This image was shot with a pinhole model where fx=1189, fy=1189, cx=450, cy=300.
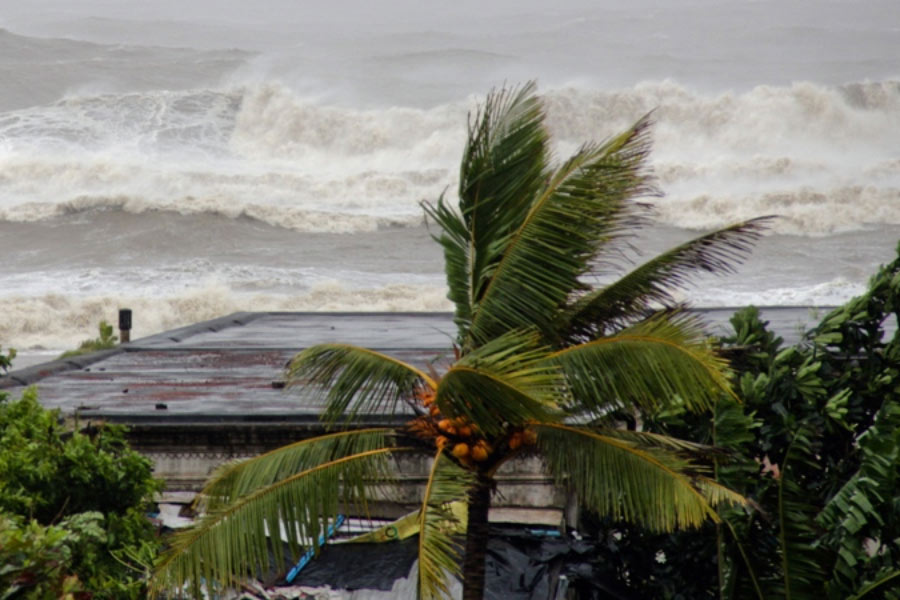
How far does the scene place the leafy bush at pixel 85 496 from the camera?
21.5 feet

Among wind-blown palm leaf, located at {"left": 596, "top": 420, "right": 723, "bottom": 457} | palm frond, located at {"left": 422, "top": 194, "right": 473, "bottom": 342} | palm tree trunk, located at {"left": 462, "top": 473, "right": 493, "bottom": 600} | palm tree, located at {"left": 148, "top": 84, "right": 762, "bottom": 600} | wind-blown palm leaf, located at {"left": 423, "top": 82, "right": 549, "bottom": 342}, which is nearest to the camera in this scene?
palm tree, located at {"left": 148, "top": 84, "right": 762, "bottom": 600}

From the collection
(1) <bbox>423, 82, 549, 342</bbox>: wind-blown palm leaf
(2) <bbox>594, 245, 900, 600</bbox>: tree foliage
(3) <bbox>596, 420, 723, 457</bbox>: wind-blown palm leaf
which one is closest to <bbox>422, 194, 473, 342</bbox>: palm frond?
(1) <bbox>423, 82, 549, 342</bbox>: wind-blown palm leaf

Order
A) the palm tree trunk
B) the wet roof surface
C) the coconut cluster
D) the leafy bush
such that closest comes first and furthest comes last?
the coconut cluster, the leafy bush, the palm tree trunk, the wet roof surface

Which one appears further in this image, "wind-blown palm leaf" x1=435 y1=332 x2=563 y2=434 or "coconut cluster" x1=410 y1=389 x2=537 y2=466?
"coconut cluster" x1=410 y1=389 x2=537 y2=466

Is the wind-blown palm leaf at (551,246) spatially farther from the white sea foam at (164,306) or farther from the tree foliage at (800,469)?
the white sea foam at (164,306)

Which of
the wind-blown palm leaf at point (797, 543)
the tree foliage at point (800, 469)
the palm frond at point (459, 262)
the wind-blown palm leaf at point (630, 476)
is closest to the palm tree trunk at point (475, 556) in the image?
the wind-blown palm leaf at point (630, 476)

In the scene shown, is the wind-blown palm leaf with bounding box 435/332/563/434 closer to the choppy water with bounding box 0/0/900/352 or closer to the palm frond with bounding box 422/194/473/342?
the palm frond with bounding box 422/194/473/342

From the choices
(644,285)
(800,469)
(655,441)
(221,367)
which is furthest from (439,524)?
(221,367)

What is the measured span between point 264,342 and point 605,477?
1148cm

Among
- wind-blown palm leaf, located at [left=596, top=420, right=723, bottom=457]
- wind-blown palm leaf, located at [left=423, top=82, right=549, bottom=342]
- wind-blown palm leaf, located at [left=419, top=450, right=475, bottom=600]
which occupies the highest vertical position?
wind-blown palm leaf, located at [left=423, top=82, right=549, bottom=342]

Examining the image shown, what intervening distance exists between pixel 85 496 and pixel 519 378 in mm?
2997

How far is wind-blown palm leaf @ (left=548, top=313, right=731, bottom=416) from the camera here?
20.2 ft

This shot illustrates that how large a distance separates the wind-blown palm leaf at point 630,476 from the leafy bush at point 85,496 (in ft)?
8.02

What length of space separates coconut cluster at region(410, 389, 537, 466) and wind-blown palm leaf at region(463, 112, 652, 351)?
21.9 inches
